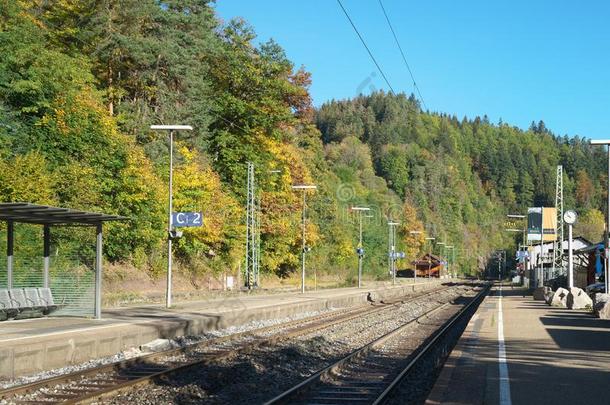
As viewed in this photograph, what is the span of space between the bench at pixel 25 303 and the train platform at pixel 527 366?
11989 millimetres

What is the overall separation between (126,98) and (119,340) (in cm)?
3738

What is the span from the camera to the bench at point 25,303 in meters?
20.2

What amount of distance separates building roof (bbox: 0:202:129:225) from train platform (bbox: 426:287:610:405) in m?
10.0

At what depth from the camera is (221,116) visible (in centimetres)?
6138

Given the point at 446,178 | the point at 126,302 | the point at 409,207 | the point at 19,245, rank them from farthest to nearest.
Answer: the point at 446,178 → the point at 409,207 → the point at 126,302 → the point at 19,245

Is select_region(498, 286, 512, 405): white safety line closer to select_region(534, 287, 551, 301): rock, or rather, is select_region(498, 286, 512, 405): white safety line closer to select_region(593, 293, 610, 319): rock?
select_region(593, 293, 610, 319): rock

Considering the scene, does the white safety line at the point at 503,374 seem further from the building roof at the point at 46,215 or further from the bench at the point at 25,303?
the bench at the point at 25,303

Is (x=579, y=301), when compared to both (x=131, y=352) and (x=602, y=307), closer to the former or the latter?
(x=602, y=307)

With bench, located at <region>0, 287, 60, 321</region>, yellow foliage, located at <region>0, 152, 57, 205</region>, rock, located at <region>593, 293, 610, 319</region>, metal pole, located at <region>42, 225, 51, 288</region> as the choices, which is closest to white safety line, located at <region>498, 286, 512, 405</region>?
rock, located at <region>593, 293, 610, 319</region>

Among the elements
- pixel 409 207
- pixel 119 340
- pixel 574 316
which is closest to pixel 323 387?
pixel 119 340

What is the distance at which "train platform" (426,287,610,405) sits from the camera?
10.8 meters

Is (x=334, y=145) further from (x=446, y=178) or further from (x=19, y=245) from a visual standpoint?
(x=19, y=245)

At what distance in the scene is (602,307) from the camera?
27531 millimetres

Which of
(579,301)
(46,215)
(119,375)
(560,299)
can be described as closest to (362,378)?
(119,375)
